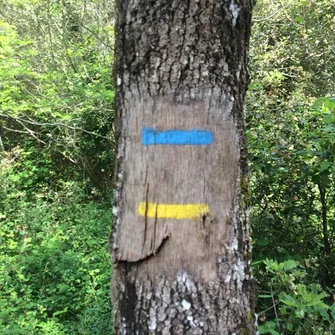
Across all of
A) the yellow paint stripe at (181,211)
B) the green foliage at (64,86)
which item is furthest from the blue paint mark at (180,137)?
the green foliage at (64,86)

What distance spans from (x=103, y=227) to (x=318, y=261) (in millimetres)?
2943

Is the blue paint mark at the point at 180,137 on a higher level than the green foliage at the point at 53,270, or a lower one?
higher

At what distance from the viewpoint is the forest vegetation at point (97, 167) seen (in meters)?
2.46

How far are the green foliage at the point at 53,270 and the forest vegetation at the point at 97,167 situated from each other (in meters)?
0.01

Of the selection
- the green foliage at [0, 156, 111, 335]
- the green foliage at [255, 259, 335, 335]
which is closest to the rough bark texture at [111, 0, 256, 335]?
the green foliage at [255, 259, 335, 335]

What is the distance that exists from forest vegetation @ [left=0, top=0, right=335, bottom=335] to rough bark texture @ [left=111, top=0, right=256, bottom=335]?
0.68m

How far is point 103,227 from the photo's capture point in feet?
15.8

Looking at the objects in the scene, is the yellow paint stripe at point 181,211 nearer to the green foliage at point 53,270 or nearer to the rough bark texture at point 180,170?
the rough bark texture at point 180,170

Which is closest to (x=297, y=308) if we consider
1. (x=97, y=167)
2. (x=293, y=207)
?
(x=293, y=207)

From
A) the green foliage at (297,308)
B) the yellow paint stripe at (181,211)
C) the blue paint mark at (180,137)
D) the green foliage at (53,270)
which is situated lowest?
the green foliage at (53,270)

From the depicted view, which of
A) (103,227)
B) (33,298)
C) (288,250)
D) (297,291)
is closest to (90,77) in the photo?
(103,227)

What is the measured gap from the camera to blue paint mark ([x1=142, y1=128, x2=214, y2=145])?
3.74 feet

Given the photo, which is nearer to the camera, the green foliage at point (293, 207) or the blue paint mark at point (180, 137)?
the blue paint mark at point (180, 137)

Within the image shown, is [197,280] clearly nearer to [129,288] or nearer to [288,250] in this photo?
[129,288]
